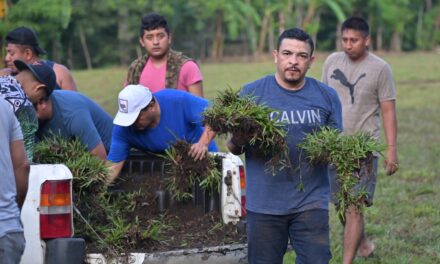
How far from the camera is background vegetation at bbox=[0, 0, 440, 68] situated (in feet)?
145

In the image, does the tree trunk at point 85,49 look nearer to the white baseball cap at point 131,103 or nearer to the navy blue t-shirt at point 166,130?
the navy blue t-shirt at point 166,130

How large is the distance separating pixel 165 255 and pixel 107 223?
22.8 inches

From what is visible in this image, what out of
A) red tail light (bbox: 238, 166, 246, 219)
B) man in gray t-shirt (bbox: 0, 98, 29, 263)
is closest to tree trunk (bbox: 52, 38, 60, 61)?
red tail light (bbox: 238, 166, 246, 219)

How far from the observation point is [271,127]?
18.5 feet

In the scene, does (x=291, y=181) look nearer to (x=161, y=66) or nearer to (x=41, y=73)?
(x=41, y=73)

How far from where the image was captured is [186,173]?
22.9 feet

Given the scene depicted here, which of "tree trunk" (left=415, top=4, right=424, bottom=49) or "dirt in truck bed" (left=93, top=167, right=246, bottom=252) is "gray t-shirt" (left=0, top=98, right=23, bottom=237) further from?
"tree trunk" (left=415, top=4, right=424, bottom=49)

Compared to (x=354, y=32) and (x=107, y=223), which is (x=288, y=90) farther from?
(x=354, y=32)

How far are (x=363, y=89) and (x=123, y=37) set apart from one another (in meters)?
37.9

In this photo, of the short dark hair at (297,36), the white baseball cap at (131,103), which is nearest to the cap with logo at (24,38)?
the white baseball cap at (131,103)

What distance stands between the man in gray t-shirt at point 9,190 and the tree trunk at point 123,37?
133ft

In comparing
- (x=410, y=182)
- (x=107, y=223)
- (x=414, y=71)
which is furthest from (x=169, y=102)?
(x=414, y=71)

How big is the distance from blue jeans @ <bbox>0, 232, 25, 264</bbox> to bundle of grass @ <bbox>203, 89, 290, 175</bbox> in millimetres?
1450

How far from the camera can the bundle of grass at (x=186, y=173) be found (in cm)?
686
